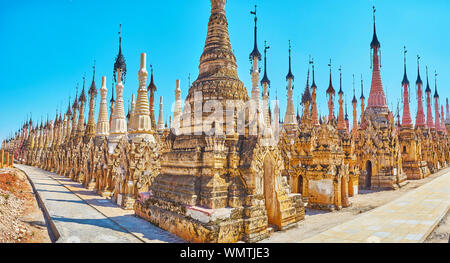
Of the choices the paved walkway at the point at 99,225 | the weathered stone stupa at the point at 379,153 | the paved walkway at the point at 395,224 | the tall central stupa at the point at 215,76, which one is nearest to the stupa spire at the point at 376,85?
the weathered stone stupa at the point at 379,153

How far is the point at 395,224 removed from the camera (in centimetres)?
991

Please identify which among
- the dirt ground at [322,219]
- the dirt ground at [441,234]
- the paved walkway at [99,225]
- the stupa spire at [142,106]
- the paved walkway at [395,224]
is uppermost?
the stupa spire at [142,106]

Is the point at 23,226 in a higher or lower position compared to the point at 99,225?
higher

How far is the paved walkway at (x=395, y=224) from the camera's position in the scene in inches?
328

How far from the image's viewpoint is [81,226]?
34.6ft

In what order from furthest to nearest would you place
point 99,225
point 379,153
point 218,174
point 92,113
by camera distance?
point 92,113 < point 379,153 < point 99,225 < point 218,174

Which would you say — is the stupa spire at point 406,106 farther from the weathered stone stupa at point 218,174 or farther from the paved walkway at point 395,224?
the weathered stone stupa at point 218,174

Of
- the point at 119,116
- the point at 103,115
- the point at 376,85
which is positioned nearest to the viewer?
the point at 119,116

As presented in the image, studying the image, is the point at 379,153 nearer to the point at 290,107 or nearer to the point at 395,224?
the point at 290,107

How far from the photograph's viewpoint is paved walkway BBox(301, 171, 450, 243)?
27.3 feet

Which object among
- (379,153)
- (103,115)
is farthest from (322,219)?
(103,115)

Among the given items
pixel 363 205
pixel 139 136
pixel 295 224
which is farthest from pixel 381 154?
pixel 139 136

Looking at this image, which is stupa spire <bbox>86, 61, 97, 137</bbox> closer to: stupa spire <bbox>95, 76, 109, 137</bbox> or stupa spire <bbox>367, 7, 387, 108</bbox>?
stupa spire <bbox>95, 76, 109, 137</bbox>
